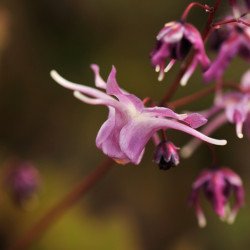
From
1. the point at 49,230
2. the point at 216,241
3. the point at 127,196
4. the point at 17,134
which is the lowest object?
the point at 216,241

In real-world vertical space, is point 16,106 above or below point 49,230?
above

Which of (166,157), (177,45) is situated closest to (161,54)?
(177,45)

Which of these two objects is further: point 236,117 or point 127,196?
point 127,196

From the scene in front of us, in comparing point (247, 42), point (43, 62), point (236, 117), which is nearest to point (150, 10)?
point (43, 62)

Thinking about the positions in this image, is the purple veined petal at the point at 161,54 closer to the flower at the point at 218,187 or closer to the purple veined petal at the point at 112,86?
the purple veined petal at the point at 112,86

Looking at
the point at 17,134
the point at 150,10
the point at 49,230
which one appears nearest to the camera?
the point at 49,230

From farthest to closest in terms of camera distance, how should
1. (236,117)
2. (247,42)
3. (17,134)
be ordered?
(17,134) < (247,42) < (236,117)

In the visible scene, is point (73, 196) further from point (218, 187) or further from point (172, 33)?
point (172, 33)

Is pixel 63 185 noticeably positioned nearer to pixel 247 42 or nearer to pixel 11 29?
pixel 11 29
